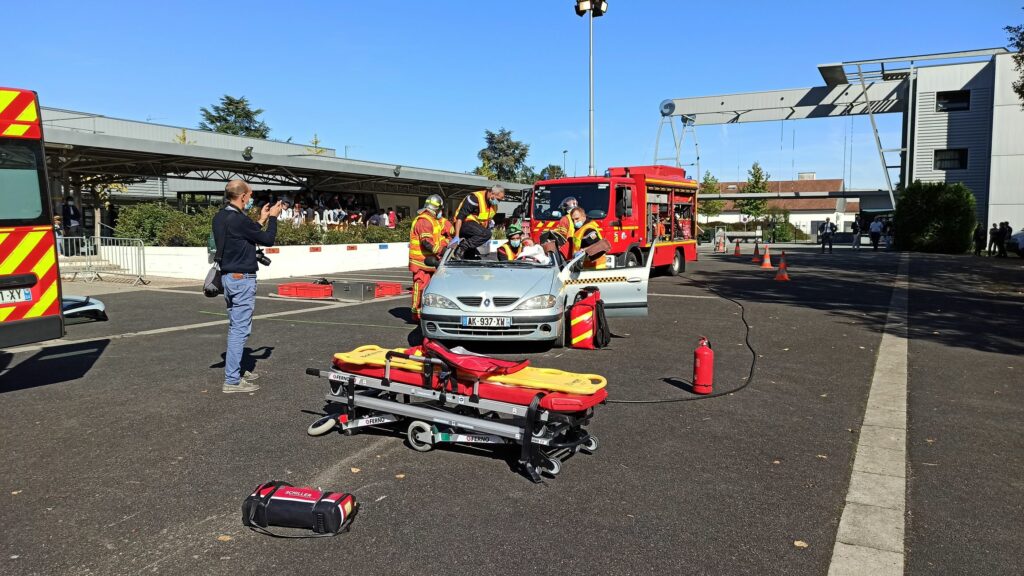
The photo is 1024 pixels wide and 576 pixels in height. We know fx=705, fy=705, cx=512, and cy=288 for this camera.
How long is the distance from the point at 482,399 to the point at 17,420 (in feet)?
13.1

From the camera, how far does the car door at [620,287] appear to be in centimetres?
1002

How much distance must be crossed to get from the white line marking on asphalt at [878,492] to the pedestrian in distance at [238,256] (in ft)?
16.5

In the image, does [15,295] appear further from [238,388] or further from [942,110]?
[942,110]

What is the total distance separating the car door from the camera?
1002 cm

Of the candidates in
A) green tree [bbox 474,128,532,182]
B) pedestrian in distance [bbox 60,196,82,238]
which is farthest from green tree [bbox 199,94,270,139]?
pedestrian in distance [bbox 60,196,82,238]

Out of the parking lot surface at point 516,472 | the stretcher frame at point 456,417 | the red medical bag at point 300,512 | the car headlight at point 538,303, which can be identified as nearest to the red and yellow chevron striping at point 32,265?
the parking lot surface at point 516,472

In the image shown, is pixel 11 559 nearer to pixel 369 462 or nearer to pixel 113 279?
pixel 369 462

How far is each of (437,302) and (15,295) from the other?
4131 mm

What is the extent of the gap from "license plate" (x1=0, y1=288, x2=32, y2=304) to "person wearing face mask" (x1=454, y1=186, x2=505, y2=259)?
16.7ft

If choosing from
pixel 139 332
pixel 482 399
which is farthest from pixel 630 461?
pixel 139 332

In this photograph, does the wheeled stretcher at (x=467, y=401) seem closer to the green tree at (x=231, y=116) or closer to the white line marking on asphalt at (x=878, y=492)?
the white line marking on asphalt at (x=878, y=492)

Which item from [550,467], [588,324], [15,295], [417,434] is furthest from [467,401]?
[15,295]

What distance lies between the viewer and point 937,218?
32.3 metres

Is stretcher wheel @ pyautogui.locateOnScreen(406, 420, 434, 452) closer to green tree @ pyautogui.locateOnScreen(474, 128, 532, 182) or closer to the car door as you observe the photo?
the car door
